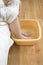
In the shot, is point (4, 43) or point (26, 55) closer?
point (4, 43)

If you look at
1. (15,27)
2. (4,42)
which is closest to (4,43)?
(4,42)

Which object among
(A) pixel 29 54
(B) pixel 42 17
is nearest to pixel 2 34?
(A) pixel 29 54

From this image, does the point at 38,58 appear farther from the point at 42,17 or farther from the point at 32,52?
the point at 42,17

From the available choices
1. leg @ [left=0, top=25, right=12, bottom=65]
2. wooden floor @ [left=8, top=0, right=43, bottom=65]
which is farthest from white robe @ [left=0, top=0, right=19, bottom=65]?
wooden floor @ [left=8, top=0, right=43, bottom=65]

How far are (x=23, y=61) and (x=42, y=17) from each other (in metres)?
0.66

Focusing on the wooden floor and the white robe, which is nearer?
the white robe

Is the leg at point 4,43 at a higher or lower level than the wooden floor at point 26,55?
higher

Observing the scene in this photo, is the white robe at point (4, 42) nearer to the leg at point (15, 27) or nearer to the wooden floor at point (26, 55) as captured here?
the leg at point (15, 27)

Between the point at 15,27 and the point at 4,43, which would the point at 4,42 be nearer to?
the point at 4,43

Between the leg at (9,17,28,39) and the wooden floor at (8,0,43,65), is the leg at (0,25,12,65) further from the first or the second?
the wooden floor at (8,0,43,65)

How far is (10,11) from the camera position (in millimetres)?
1154

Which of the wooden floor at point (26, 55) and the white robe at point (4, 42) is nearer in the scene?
the white robe at point (4, 42)

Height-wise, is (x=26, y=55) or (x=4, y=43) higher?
(x=4, y=43)

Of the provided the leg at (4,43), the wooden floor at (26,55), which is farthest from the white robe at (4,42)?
the wooden floor at (26,55)
